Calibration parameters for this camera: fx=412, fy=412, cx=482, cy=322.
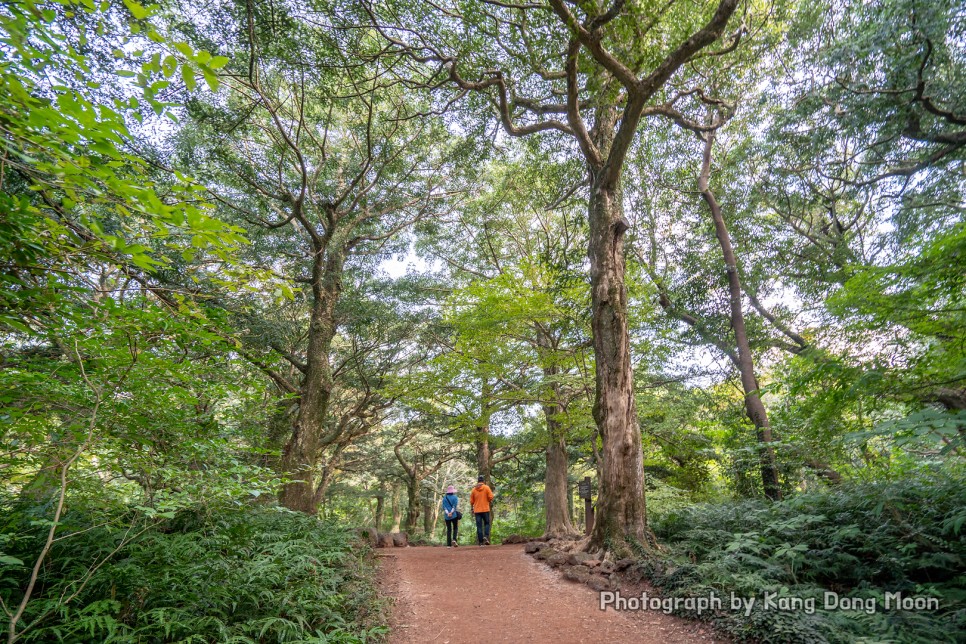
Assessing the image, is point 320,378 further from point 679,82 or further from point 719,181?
point 719,181

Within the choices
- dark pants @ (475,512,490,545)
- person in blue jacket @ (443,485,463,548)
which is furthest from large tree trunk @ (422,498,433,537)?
dark pants @ (475,512,490,545)

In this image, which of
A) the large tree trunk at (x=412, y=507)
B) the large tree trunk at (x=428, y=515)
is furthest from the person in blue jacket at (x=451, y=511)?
the large tree trunk at (x=428, y=515)

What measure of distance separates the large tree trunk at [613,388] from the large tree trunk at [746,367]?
2637 mm

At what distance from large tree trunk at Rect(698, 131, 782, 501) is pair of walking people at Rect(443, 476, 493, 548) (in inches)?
217

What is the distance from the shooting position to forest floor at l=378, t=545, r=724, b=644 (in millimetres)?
3832

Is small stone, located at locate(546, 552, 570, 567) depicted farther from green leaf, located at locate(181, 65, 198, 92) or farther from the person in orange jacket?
green leaf, located at locate(181, 65, 198, 92)

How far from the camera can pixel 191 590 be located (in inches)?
130

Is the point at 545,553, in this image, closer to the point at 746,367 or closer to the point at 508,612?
the point at 508,612

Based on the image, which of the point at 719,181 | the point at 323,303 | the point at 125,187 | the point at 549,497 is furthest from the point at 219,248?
the point at 719,181

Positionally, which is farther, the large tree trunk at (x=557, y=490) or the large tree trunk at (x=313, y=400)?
the large tree trunk at (x=557, y=490)

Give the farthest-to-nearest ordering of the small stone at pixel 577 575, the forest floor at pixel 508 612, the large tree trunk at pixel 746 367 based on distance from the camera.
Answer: the large tree trunk at pixel 746 367 → the small stone at pixel 577 575 → the forest floor at pixel 508 612

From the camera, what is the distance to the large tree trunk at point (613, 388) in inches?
229

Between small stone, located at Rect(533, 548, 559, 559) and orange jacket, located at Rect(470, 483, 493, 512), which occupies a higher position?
orange jacket, located at Rect(470, 483, 493, 512)

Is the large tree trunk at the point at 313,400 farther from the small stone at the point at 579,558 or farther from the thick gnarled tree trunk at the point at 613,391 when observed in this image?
the thick gnarled tree trunk at the point at 613,391
